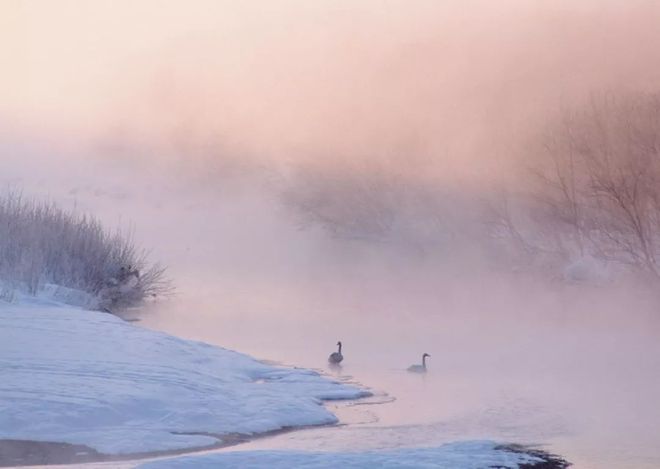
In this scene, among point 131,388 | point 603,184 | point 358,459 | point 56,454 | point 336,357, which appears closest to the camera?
point 358,459

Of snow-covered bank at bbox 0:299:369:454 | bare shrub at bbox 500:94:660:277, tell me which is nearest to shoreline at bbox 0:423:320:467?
snow-covered bank at bbox 0:299:369:454

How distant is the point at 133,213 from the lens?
1999 inches

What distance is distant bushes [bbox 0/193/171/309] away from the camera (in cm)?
1922

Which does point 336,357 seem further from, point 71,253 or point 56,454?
point 71,253

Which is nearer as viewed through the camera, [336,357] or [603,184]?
[336,357]

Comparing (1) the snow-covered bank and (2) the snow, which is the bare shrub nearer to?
(1) the snow-covered bank

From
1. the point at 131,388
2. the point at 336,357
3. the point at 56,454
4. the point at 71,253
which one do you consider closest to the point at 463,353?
the point at 336,357

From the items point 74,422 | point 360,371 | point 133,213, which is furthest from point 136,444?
point 133,213

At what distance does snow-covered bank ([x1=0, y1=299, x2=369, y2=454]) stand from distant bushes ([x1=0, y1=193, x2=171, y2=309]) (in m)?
5.35

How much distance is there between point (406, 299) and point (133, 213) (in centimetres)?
2710

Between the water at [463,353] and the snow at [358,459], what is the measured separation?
0.77 metres

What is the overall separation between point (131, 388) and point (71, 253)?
35.2 feet

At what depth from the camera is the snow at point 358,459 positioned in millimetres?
8023

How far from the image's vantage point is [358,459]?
325 inches
